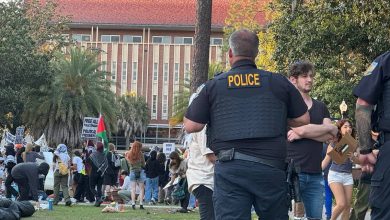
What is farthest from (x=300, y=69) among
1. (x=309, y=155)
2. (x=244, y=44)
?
(x=244, y=44)

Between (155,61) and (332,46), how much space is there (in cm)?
6900

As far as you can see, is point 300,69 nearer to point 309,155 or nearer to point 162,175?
point 309,155

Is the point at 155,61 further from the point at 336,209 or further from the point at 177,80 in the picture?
the point at 336,209

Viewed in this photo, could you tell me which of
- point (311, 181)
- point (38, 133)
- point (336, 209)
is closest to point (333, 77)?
point (336, 209)

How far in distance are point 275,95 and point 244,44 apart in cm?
47

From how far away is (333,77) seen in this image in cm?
3169

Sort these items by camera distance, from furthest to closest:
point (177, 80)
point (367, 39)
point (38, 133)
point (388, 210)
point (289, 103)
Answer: point (177, 80) → point (38, 133) → point (367, 39) → point (289, 103) → point (388, 210)

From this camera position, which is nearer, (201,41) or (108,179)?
(201,41)

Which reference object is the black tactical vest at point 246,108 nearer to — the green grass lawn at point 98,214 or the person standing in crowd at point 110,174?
the green grass lawn at point 98,214

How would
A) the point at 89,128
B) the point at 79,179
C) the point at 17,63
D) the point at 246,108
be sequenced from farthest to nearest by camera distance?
the point at 17,63 → the point at 89,128 → the point at 79,179 → the point at 246,108

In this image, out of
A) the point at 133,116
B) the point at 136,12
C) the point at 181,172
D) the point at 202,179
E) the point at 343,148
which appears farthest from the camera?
the point at 136,12

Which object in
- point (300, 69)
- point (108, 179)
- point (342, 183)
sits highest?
point (300, 69)

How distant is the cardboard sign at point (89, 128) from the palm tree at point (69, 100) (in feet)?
74.1

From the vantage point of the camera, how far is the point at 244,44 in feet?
22.1
